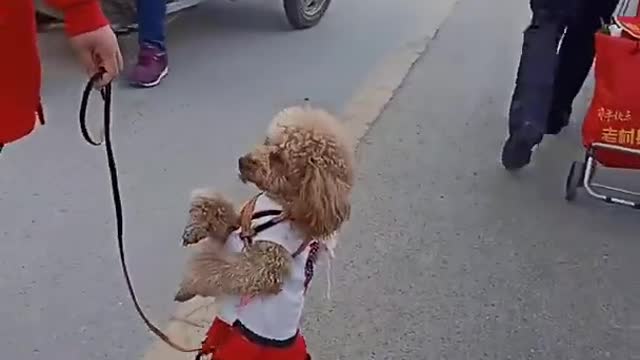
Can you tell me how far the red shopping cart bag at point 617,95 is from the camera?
356 cm

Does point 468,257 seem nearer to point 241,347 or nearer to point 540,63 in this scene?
point 540,63

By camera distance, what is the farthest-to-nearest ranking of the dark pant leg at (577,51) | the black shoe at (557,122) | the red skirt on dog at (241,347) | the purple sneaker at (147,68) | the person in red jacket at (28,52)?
the purple sneaker at (147,68), the black shoe at (557,122), the dark pant leg at (577,51), the red skirt on dog at (241,347), the person in red jacket at (28,52)

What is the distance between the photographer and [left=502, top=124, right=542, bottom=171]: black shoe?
12.9 ft

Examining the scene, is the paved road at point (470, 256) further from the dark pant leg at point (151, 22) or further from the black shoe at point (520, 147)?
the dark pant leg at point (151, 22)

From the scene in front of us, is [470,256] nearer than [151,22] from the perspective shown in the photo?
Yes

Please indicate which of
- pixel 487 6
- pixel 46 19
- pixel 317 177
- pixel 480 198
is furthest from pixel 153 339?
pixel 487 6

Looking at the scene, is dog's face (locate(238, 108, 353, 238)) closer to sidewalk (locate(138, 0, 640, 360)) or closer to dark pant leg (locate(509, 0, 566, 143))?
sidewalk (locate(138, 0, 640, 360))

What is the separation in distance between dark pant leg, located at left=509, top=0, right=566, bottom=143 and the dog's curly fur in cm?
190

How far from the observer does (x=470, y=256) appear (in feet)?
11.4

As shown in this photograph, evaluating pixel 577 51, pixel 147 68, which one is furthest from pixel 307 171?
pixel 147 68

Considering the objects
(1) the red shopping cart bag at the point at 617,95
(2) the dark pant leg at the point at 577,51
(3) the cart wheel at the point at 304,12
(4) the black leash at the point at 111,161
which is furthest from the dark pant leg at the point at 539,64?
(3) the cart wheel at the point at 304,12

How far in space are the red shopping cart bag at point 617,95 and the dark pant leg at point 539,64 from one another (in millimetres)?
302

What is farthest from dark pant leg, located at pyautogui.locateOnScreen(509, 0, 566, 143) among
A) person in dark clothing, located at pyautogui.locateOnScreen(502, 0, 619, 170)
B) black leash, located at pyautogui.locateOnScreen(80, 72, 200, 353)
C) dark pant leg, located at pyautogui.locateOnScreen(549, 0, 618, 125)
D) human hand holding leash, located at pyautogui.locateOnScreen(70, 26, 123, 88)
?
human hand holding leash, located at pyautogui.locateOnScreen(70, 26, 123, 88)

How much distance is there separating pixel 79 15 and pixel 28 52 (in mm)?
115
